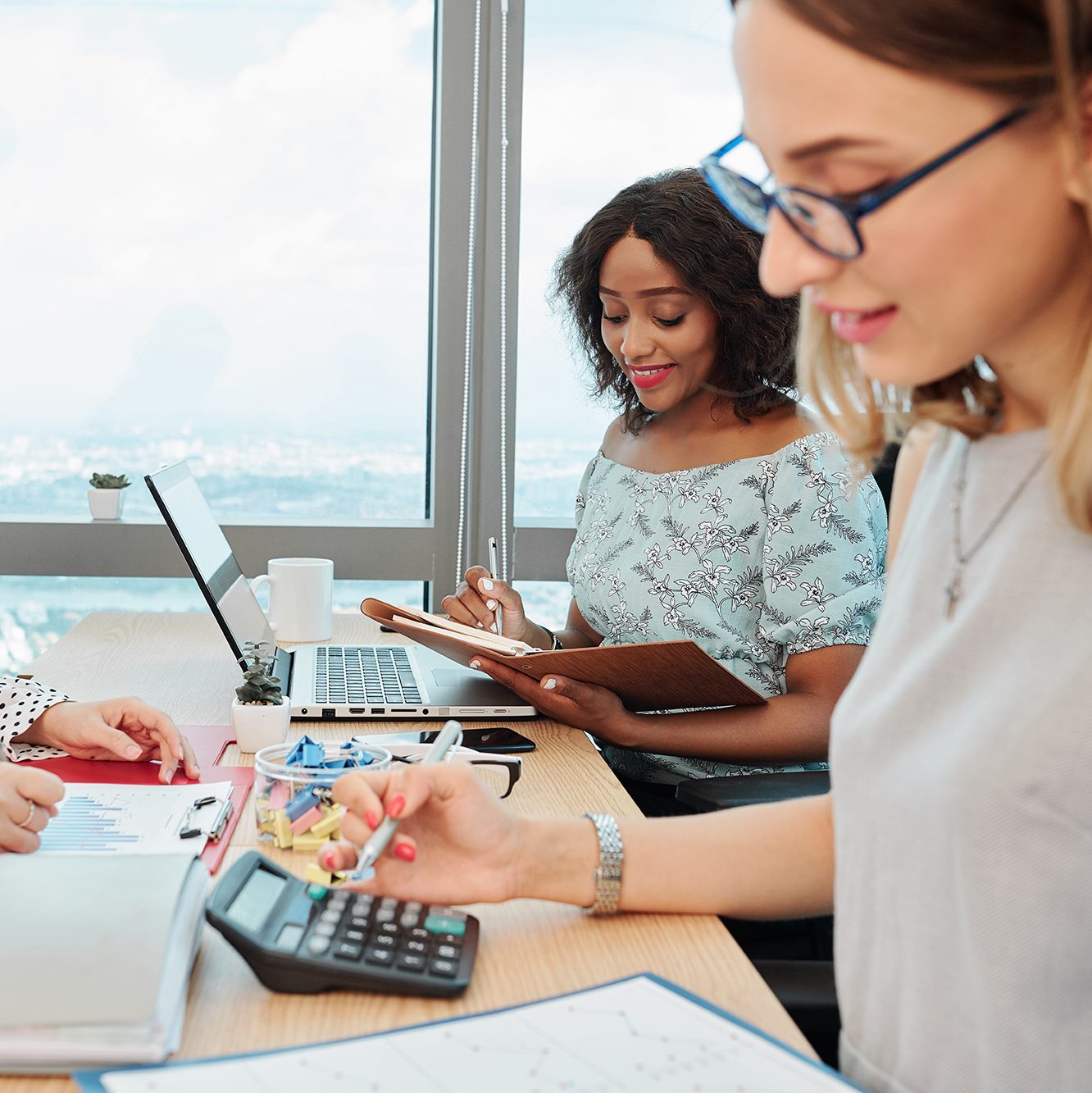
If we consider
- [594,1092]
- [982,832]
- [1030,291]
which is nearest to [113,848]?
[594,1092]

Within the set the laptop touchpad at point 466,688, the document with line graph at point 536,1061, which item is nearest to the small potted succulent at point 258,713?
the laptop touchpad at point 466,688

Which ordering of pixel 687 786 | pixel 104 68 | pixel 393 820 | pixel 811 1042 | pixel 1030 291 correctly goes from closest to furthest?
1. pixel 1030 291
2. pixel 393 820
3. pixel 811 1042
4. pixel 687 786
5. pixel 104 68

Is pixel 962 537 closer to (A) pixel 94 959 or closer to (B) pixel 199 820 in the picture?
(A) pixel 94 959

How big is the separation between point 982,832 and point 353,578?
2.03 metres

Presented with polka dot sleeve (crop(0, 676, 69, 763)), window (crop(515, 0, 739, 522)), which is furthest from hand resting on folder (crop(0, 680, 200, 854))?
window (crop(515, 0, 739, 522))

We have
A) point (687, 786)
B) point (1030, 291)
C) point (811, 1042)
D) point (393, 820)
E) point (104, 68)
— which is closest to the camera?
point (1030, 291)

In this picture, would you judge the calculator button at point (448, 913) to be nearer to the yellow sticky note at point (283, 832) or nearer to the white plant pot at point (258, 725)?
the yellow sticky note at point (283, 832)

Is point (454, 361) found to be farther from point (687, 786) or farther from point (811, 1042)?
point (811, 1042)

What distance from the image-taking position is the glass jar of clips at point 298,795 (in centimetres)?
103

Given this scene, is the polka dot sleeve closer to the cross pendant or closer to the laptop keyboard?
the laptop keyboard

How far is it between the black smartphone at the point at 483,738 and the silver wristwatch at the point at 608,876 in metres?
0.43

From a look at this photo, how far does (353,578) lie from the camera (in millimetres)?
2559

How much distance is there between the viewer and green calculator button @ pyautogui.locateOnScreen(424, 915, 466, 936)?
80cm

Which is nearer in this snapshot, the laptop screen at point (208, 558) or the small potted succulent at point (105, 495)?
the laptop screen at point (208, 558)
